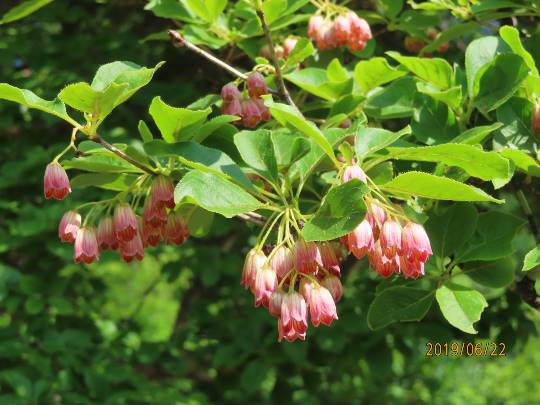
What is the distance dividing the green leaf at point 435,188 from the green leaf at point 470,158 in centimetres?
6

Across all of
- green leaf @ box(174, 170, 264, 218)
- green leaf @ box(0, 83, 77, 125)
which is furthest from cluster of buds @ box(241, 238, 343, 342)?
green leaf @ box(0, 83, 77, 125)

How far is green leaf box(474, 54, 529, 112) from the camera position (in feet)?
5.87

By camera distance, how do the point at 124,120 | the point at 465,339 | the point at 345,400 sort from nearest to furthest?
1. the point at 465,339
2. the point at 124,120
3. the point at 345,400

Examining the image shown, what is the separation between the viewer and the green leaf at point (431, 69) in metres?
1.90

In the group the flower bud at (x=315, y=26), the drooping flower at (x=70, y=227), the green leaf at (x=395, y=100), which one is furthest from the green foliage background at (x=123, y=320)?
the drooping flower at (x=70, y=227)

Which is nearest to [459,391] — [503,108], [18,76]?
[18,76]

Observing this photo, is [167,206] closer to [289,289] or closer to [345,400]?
[289,289]

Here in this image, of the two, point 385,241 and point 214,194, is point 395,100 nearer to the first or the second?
point 385,241

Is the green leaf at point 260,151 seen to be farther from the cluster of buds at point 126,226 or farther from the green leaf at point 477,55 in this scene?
the green leaf at point 477,55

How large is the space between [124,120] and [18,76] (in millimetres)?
536

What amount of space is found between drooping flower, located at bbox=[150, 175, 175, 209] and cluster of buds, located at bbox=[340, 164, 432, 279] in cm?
37

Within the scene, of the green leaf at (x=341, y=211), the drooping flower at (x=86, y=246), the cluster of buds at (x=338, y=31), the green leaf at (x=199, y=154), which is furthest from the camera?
the cluster of buds at (x=338, y=31)

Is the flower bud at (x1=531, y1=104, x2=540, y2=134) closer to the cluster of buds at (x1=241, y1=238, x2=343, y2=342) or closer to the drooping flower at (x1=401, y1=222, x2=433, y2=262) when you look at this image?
the drooping flower at (x1=401, y1=222, x2=433, y2=262)

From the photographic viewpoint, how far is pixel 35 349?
3340 mm
